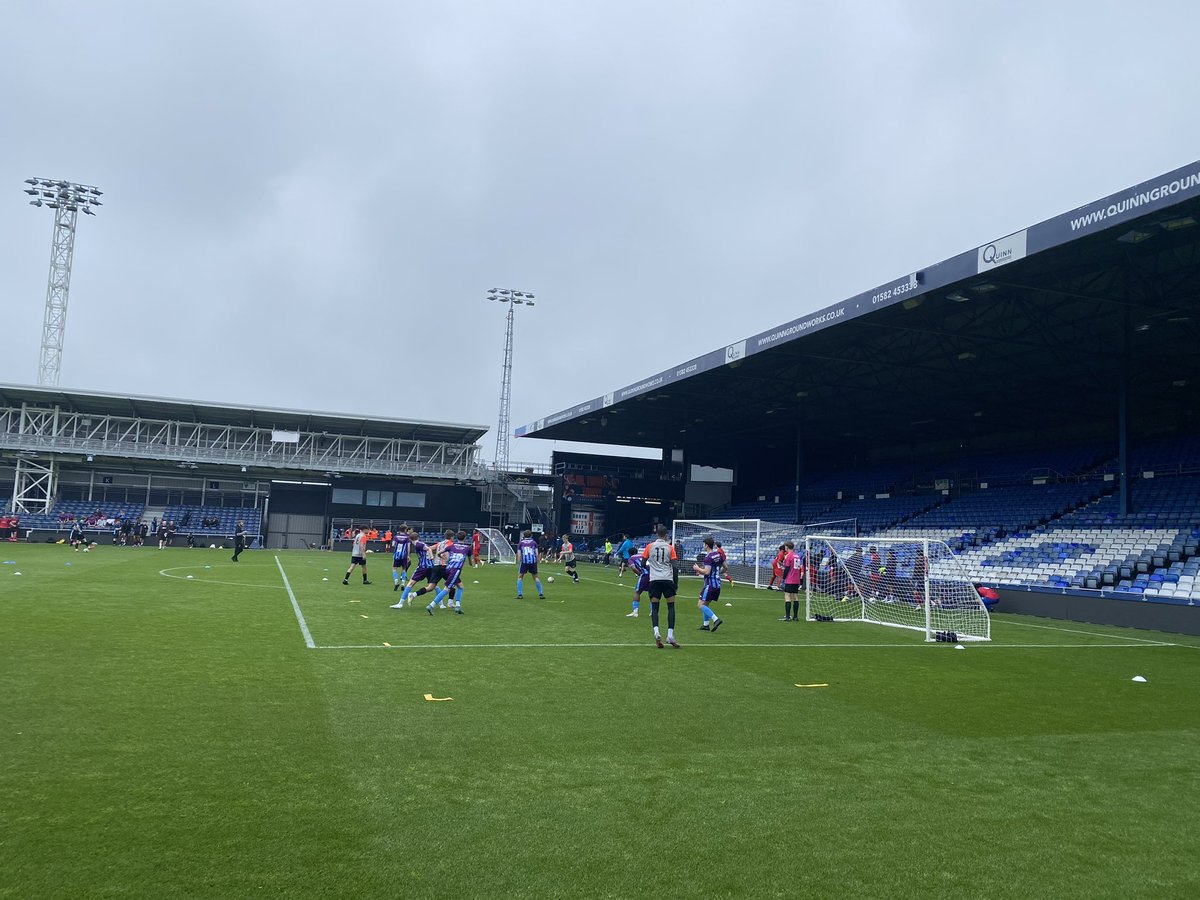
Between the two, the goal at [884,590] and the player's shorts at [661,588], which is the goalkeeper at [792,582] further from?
the player's shorts at [661,588]

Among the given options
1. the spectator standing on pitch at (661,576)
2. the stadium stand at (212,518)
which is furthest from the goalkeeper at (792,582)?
the stadium stand at (212,518)

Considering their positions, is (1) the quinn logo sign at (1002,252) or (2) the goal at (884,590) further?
(2) the goal at (884,590)

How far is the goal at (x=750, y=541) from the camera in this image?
3255 centimetres

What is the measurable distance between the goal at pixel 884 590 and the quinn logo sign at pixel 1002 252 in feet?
22.0

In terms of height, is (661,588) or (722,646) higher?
(661,588)

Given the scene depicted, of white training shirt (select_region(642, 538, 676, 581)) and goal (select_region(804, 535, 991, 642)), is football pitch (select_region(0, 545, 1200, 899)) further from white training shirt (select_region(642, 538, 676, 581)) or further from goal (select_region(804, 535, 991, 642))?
goal (select_region(804, 535, 991, 642))

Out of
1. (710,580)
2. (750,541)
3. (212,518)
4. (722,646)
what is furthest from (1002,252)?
(212,518)

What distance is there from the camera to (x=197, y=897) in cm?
374

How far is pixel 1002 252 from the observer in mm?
18406

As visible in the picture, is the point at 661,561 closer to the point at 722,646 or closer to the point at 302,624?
the point at 722,646

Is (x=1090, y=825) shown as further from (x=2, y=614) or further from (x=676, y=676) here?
(x=2, y=614)

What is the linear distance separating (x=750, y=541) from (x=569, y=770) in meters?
30.7

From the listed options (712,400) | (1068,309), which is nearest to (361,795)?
(1068,309)

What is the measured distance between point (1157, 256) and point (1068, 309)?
3.88 metres
